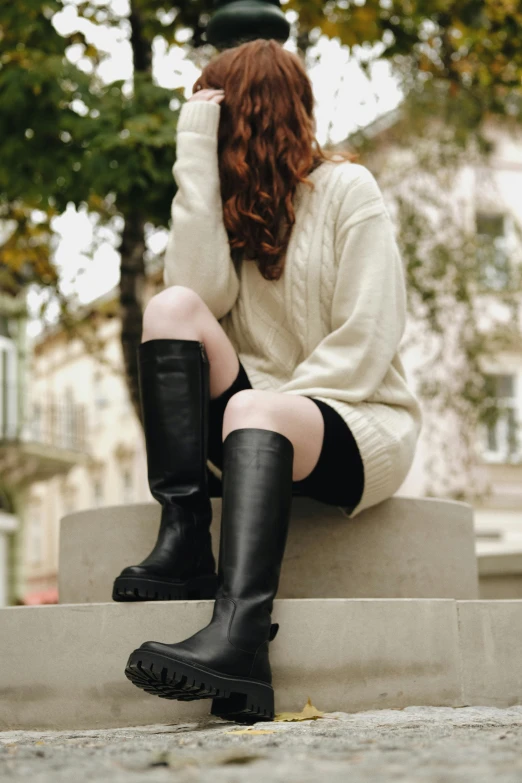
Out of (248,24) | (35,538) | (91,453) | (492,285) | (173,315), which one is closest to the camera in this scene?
(173,315)

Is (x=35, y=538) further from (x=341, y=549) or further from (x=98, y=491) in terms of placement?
(x=341, y=549)

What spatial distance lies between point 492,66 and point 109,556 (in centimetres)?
483

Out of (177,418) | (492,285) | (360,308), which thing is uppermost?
(360,308)

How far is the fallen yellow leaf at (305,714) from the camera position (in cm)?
270

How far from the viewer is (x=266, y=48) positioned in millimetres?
3445

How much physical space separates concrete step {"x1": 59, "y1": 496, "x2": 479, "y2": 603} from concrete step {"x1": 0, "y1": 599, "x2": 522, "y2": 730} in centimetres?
42

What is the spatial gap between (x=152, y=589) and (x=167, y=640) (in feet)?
0.41

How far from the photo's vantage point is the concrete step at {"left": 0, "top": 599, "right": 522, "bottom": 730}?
2.79 m

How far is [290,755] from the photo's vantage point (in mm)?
1751

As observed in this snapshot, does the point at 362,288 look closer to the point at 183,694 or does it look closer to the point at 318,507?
the point at 318,507

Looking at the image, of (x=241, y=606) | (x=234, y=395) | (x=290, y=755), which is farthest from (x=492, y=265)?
(x=290, y=755)

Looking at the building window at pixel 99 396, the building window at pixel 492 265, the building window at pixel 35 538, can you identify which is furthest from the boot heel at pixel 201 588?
the building window at pixel 35 538

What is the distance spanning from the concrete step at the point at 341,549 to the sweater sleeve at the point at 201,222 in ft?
1.94

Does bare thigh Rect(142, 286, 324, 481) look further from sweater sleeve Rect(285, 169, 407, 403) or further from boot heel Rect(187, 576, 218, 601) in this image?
boot heel Rect(187, 576, 218, 601)
